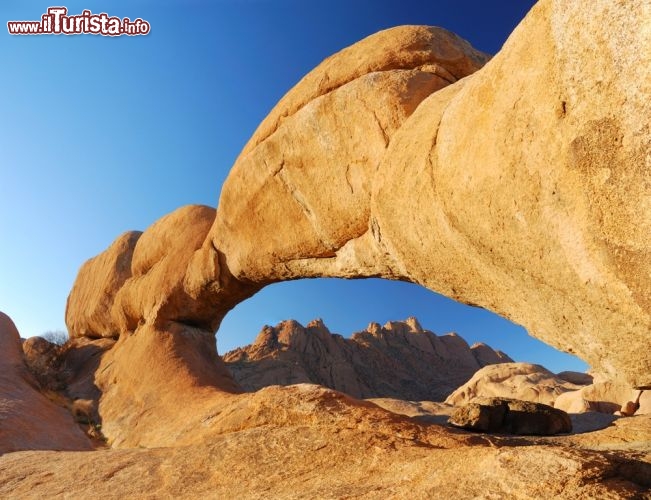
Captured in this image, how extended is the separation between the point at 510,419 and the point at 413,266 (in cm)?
447

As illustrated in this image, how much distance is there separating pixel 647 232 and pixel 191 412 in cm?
1005

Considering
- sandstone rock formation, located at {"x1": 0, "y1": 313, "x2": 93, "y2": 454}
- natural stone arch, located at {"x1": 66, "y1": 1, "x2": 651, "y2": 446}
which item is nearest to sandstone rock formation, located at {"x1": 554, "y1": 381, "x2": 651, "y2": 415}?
natural stone arch, located at {"x1": 66, "y1": 1, "x2": 651, "y2": 446}

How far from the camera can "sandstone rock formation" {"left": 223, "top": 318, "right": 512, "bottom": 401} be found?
32.9 metres

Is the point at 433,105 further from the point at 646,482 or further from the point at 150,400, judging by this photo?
the point at 150,400

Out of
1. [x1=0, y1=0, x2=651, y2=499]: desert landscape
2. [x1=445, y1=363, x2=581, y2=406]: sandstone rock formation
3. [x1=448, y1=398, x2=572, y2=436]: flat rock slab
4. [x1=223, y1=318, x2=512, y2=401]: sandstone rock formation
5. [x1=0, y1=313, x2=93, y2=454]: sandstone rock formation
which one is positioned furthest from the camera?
[x1=223, y1=318, x2=512, y2=401]: sandstone rock formation

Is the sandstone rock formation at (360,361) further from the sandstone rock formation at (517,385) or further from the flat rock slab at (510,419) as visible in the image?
the flat rock slab at (510,419)

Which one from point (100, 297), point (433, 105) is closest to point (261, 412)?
point (433, 105)

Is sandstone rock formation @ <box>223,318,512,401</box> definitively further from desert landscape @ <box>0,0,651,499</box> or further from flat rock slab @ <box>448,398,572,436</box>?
flat rock slab @ <box>448,398,572,436</box>

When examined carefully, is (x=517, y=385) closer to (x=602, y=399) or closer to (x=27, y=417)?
(x=602, y=399)

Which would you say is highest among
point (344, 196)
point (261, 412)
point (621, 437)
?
point (344, 196)

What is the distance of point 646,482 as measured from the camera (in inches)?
140

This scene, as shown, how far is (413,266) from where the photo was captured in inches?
293

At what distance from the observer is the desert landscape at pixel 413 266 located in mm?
3920

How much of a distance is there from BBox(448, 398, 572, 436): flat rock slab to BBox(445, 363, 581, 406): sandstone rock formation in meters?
9.94
